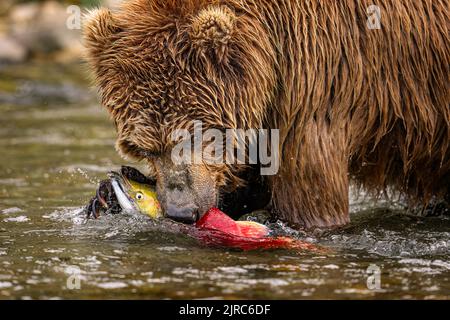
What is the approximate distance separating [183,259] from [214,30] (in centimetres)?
159

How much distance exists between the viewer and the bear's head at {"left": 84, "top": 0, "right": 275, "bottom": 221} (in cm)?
636

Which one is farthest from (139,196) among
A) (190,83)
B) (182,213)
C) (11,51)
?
(11,51)

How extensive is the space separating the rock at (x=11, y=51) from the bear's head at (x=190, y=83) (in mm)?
11693

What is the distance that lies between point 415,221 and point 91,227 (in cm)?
274

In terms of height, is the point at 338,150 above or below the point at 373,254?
above

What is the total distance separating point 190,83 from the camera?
6387 millimetres

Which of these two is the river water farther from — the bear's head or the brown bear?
the bear's head

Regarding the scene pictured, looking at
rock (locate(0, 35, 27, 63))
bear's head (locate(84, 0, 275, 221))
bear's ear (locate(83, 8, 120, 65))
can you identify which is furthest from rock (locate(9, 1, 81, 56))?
bear's head (locate(84, 0, 275, 221))

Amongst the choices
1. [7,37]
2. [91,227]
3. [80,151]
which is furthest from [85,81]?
[91,227]

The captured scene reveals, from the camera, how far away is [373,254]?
253 inches

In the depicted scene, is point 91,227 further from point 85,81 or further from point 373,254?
point 85,81

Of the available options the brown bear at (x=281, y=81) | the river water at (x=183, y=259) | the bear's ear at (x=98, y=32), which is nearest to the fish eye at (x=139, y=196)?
the river water at (x=183, y=259)

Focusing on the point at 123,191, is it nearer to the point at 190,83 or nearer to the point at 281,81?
the point at 190,83

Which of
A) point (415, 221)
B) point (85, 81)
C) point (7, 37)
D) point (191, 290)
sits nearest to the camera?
point (191, 290)
